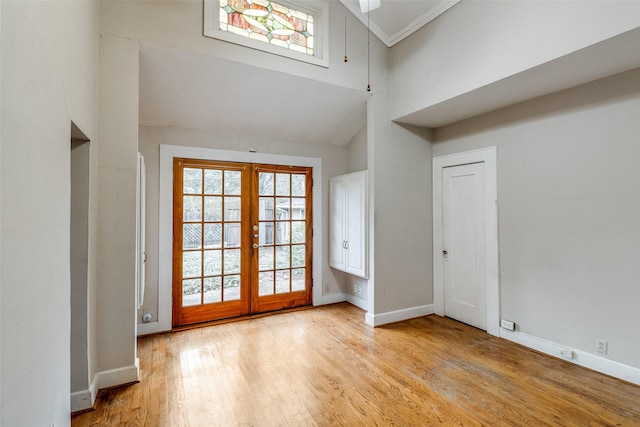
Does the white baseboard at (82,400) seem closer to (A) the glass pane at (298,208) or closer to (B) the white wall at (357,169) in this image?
(A) the glass pane at (298,208)

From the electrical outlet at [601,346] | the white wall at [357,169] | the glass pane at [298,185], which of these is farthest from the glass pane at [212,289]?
the electrical outlet at [601,346]

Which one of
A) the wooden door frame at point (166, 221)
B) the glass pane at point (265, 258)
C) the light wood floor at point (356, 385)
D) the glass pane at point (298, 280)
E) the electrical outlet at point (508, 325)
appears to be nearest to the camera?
the light wood floor at point (356, 385)

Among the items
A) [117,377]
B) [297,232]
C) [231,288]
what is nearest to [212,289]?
[231,288]

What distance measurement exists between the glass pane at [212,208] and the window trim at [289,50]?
180cm

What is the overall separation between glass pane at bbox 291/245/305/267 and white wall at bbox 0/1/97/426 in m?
2.82

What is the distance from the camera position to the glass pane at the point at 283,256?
13.6 feet

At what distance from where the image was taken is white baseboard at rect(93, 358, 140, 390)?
228cm

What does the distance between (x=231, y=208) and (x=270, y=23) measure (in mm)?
2153

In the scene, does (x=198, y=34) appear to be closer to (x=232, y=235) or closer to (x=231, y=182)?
(x=231, y=182)

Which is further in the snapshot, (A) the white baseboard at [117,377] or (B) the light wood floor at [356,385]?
(A) the white baseboard at [117,377]

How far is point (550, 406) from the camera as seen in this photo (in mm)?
2088

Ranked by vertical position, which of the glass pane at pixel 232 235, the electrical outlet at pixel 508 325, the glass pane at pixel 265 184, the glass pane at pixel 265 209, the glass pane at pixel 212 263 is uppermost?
the glass pane at pixel 265 184

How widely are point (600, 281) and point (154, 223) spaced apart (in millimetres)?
4411

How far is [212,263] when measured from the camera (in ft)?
12.3
